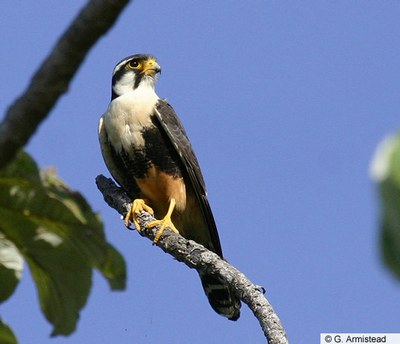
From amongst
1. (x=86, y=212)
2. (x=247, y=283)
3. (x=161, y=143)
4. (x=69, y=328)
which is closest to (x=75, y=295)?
(x=69, y=328)

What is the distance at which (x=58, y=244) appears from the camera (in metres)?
1.74

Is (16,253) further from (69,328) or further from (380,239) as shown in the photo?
(380,239)

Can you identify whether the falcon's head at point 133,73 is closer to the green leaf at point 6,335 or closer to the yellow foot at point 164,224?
the yellow foot at point 164,224

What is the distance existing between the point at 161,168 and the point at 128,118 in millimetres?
650

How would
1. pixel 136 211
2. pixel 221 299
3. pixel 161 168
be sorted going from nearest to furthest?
pixel 136 211 → pixel 221 299 → pixel 161 168

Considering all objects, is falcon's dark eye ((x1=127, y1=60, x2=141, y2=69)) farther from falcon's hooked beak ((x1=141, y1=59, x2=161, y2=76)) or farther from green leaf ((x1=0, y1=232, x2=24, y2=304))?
green leaf ((x1=0, y1=232, x2=24, y2=304))

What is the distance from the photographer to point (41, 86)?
1.16m

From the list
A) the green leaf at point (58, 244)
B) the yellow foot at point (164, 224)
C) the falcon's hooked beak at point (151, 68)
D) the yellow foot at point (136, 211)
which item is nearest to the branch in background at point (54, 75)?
the green leaf at point (58, 244)

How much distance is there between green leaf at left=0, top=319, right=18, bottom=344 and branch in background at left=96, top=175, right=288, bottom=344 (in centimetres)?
193

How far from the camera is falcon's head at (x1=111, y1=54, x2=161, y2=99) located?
284 inches

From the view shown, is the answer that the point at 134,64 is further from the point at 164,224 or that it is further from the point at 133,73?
the point at 164,224

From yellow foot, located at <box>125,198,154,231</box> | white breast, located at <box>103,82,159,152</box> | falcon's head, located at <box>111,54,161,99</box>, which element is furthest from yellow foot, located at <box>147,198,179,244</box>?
falcon's head, located at <box>111,54,161,99</box>

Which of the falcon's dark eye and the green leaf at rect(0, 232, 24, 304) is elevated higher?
the falcon's dark eye

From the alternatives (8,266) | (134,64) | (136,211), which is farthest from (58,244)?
(134,64)
